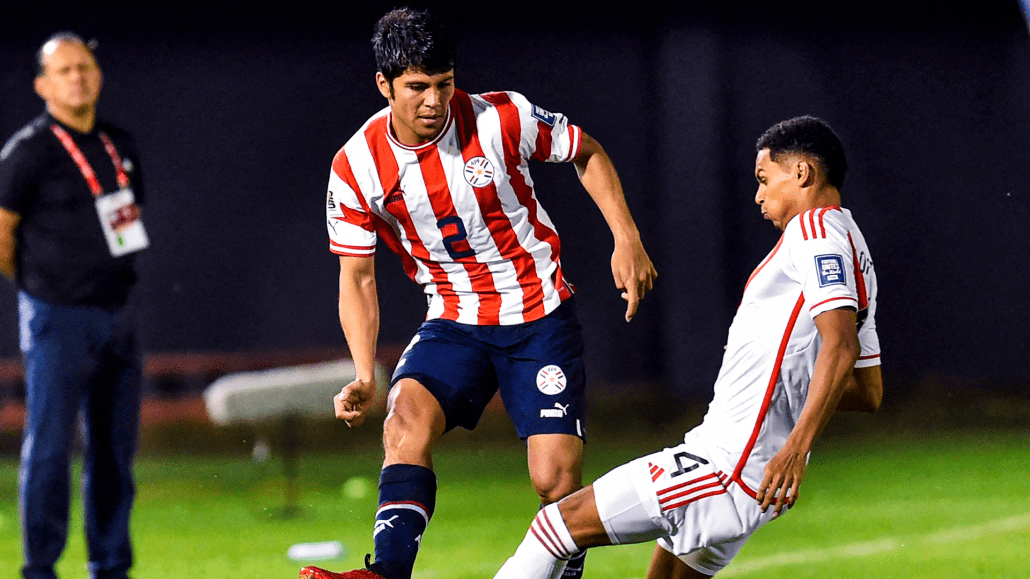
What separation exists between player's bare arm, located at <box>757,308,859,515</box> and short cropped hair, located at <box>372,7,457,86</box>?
126 centimetres

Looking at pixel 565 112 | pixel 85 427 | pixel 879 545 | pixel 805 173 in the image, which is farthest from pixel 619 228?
pixel 565 112

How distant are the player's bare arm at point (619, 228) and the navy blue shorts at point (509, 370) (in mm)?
264

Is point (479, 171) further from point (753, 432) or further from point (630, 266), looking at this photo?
point (753, 432)

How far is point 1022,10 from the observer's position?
842 centimetres

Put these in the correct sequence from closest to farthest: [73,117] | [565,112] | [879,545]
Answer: [73,117] < [879,545] < [565,112]

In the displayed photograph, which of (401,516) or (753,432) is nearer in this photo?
Result: (753,432)

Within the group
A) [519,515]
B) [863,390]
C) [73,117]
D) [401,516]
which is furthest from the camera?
[519,515]

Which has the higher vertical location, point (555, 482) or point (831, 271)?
point (831, 271)

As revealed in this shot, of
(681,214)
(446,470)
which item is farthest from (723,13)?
(446,470)

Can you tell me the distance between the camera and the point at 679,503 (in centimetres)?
281

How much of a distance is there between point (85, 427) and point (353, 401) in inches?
67.7

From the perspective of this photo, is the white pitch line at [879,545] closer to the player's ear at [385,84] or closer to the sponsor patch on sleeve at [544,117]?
the sponsor patch on sleeve at [544,117]

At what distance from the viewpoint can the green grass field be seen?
199 inches

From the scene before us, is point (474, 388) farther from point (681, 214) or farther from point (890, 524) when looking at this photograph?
point (681, 214)
